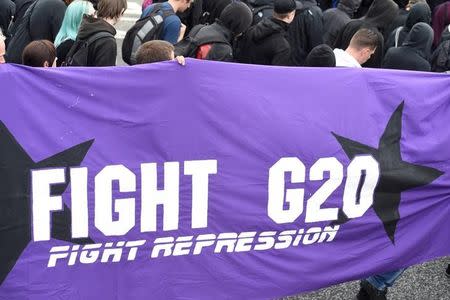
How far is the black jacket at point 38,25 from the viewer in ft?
18.7

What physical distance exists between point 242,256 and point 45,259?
0.97 metres

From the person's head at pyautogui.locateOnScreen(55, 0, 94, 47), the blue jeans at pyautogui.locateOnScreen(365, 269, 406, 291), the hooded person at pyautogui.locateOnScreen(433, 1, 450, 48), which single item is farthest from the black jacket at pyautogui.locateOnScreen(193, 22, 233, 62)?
the hooded person at pyautogui.locateOnScreen(433, 1, 450, 48)

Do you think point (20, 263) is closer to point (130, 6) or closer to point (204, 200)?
point (204, 200)

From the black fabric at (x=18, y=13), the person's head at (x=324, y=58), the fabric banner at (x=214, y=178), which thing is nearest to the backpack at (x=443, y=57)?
the person's head at (x=324, y=58)

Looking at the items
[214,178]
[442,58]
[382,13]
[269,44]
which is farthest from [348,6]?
[214,178]

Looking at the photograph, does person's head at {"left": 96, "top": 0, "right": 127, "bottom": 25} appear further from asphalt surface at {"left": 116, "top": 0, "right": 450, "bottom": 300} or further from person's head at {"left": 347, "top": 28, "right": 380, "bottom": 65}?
asphalt surface at {"left": 116, "top": 0, "right": 450, "bottom": 300}

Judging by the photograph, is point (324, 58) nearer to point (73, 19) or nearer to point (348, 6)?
point (73, 19)

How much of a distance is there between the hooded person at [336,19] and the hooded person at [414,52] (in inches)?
31.9

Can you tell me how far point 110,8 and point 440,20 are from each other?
11.9 feet

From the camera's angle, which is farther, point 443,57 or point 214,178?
point 443,57

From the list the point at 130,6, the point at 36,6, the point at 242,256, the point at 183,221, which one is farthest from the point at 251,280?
Answer: the point at 130,6

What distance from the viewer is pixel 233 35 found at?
5.46 metres

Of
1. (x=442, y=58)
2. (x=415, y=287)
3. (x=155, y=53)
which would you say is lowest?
(x=415, y=287)

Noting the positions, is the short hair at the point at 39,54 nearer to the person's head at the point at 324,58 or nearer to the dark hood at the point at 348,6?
the person's head at the point at 324,58
